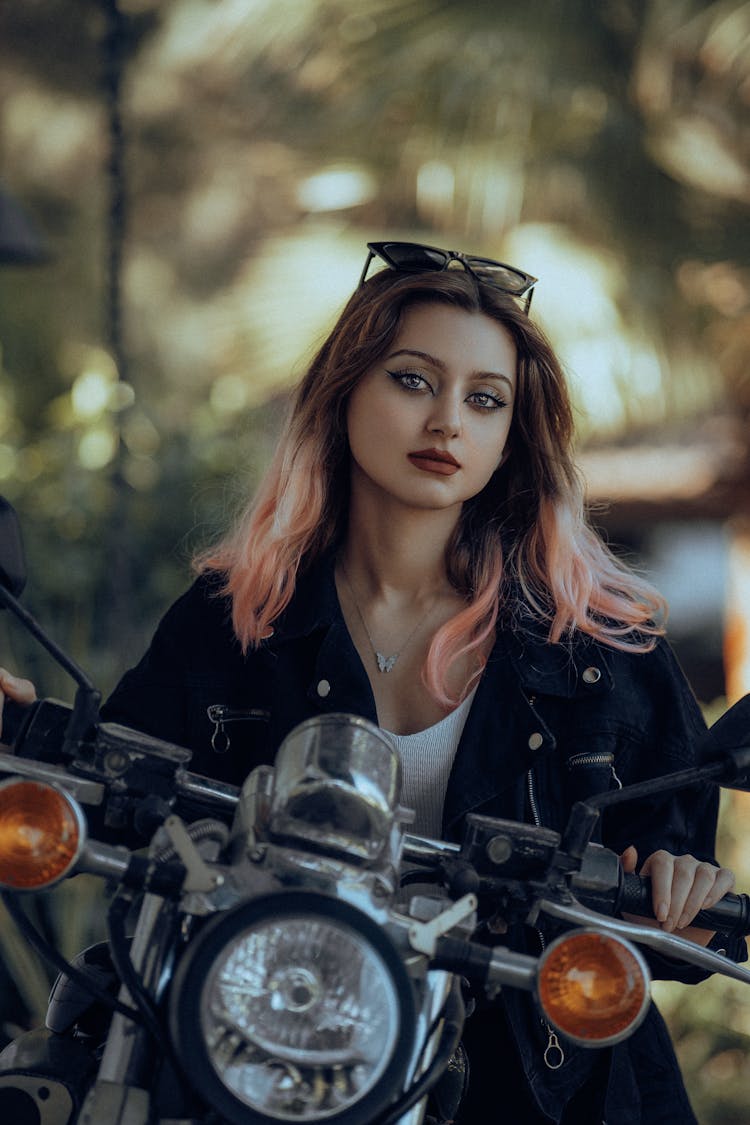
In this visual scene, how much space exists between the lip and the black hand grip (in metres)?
0.71

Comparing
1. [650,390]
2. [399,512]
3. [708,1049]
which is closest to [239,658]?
[399,512]

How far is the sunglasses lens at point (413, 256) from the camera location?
2178mm

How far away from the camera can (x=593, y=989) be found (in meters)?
1.22

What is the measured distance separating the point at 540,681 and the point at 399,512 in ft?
1.20

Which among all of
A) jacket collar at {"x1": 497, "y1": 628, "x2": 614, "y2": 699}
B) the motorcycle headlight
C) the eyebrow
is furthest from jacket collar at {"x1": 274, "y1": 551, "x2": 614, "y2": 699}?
the motorcycle headlight

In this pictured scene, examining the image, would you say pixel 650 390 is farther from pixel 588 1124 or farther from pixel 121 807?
pixel 121 807

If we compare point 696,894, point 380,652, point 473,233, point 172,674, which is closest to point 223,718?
point 172,674

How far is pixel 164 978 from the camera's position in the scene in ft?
3.98

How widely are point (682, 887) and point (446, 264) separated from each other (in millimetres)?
1083

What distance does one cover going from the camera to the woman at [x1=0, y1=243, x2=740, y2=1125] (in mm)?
1894

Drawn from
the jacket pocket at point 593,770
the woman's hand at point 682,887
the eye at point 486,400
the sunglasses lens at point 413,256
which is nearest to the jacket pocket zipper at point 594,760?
the jacket pocket at point 593,770

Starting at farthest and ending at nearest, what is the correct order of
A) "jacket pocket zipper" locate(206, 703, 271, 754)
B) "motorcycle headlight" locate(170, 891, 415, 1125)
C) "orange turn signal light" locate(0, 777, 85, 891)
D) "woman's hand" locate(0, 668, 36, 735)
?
"jacket pocket zipper" locate(206, 703, 271, 754) → "woman's hand" locate(0, 668, 36, 735) → "orange turn signal light" locate(0, 777, 85, 891) → "motorcycle headlight" locate(170, 891, 415, 1125)

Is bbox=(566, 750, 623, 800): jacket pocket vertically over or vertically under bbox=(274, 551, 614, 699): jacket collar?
under

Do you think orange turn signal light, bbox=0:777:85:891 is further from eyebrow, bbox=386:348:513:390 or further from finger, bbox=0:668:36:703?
eyebrow, bbox=386:348:513:390
